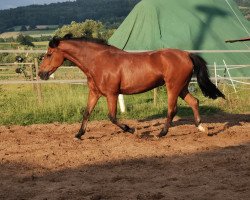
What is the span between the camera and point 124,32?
19.0 metres

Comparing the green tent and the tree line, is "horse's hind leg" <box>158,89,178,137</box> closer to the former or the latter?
the green tent

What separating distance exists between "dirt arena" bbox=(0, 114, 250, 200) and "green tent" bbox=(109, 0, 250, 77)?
30.4 ft

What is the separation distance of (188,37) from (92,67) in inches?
436

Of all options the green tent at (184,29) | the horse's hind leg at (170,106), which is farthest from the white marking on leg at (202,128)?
the green tent at (184,29)

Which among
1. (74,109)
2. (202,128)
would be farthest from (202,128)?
(74,109)

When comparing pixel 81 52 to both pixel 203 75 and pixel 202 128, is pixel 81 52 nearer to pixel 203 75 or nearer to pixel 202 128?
pixel 203 75

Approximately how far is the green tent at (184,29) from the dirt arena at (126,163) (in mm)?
9273

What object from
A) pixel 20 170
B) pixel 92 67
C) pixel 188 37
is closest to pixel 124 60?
pixel 92 67

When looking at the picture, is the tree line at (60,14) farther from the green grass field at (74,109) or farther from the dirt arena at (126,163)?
the dirt arena at (126,163)

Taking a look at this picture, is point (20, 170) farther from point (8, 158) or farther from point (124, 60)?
point (124, 60)

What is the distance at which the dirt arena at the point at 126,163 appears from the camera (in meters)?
4.87

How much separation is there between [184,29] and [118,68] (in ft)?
36.6

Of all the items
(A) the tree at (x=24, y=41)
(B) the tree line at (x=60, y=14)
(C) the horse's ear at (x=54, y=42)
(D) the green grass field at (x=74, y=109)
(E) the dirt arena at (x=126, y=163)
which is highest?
(C) the horse's ear at (x=54, y=42)

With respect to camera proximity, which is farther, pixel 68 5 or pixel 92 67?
pixel 68 5
